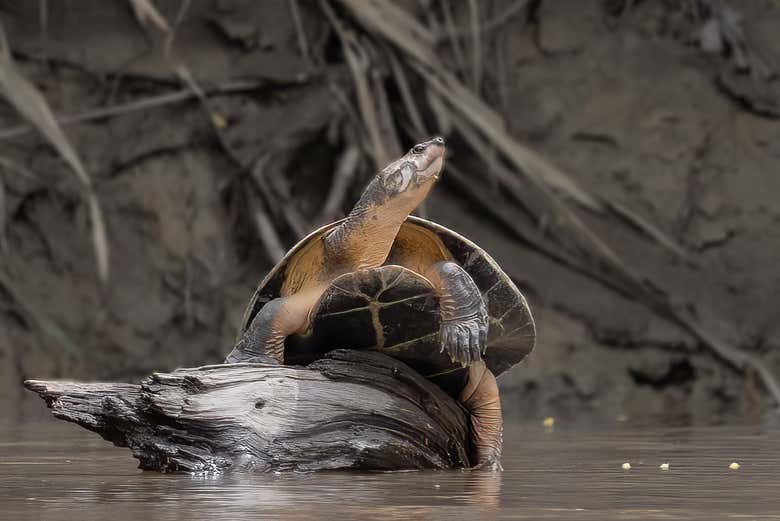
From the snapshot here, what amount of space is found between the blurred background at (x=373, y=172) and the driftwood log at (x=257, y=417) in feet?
19.4

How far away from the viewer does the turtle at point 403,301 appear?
16.6 ft

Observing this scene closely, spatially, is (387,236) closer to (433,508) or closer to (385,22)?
(433,508)

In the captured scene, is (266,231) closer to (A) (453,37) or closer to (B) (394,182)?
(A) (453,37)

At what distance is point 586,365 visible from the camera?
11375 millimetres

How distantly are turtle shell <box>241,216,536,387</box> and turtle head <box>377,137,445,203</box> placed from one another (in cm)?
19

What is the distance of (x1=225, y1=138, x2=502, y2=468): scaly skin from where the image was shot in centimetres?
509

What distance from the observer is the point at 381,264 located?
18.2 feet

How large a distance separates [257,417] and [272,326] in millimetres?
515

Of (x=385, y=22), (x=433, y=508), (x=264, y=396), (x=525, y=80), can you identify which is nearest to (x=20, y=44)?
(x=385, y=22)

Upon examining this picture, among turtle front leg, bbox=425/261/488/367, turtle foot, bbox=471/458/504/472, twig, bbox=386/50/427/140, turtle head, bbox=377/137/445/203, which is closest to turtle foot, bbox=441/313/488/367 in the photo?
turtle front leg, bbox=425/261/488/367

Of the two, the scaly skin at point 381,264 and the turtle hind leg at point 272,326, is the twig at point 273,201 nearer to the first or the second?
the scaly skin at point 381,264

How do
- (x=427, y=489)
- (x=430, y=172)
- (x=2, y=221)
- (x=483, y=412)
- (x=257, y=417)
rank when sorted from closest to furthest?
(x=427, y=489) → (x=257, y=417) → (x=430, y=172) → (x=483, y=412) → (x=2, y=221)

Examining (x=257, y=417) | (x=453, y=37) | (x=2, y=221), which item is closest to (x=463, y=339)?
(x=257, y=417)

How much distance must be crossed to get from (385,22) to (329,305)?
6546 millimetres
